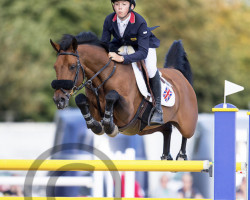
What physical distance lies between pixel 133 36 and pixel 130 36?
0.03 m

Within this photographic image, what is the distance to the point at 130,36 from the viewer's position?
5.65 m

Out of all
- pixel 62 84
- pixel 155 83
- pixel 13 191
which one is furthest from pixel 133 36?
pixel 13 191

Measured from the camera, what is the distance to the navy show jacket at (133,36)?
557 cm

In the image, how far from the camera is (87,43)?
18.7 feet

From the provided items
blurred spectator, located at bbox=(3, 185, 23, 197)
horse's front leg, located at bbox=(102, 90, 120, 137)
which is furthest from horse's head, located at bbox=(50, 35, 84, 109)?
blurred spectator, located at bbox=(3, 185, 23, 197)

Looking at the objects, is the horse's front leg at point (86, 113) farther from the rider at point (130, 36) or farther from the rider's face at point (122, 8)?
the rider's face at point (122, 8)

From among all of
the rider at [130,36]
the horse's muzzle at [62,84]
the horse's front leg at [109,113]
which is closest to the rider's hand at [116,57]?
the rider at [130,36]

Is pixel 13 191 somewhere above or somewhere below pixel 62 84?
below

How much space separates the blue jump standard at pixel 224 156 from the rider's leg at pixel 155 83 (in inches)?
51.0

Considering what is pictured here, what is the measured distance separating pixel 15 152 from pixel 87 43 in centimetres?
1014

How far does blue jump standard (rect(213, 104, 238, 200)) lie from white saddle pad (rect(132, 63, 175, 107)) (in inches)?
53.4

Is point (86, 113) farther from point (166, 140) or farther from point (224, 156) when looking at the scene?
point (224, 156)

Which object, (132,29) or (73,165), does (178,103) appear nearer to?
(132,29)

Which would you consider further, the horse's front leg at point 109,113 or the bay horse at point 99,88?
the horse's front leg at point 109,113
